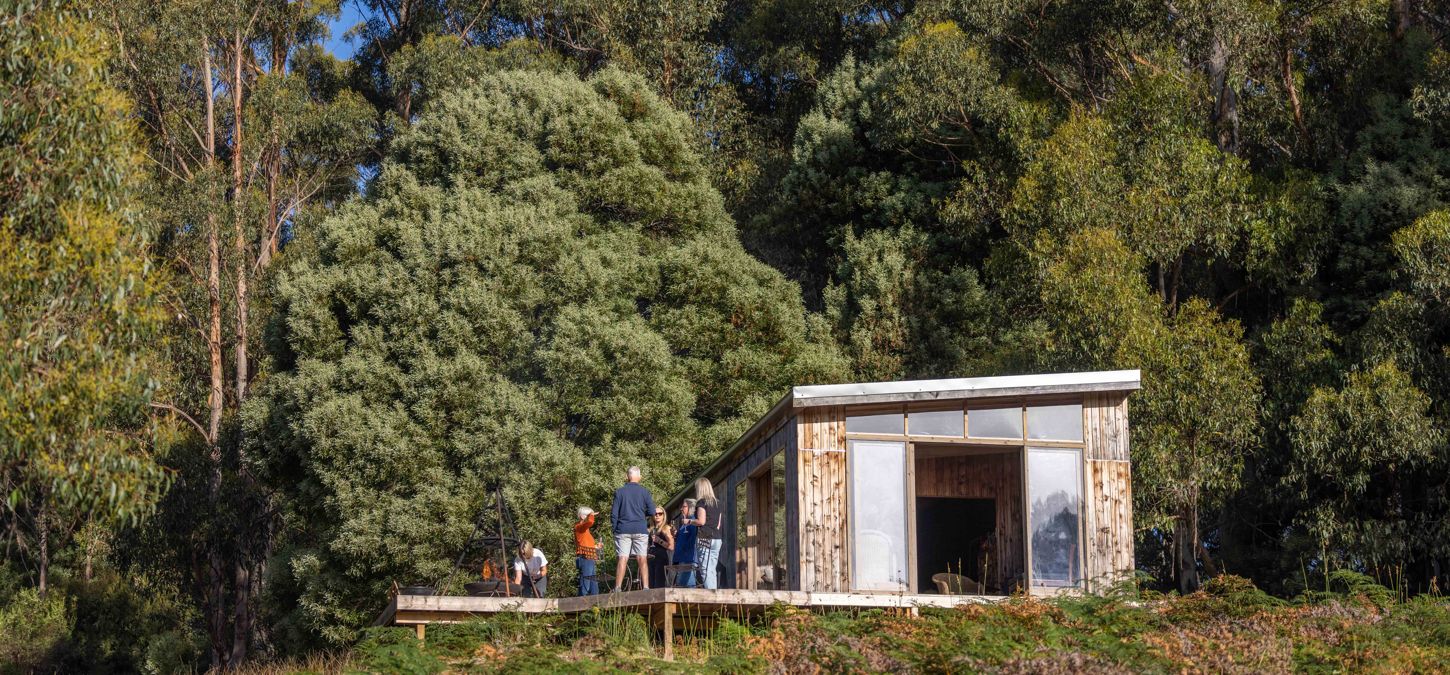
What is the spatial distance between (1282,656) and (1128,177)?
47.6ft

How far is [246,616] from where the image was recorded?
28844 millimetres

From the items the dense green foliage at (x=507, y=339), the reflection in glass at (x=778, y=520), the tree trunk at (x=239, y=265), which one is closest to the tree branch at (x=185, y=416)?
the tree trunk at (x=239, y=265)

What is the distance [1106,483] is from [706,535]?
4.07m

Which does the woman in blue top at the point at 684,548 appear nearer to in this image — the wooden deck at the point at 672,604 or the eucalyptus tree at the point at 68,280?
the wooden deck at the point at 672,604

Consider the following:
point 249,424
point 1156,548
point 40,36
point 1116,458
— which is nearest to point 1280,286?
point 1156,548

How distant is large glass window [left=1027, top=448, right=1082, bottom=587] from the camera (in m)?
14.8

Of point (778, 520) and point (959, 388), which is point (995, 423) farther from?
point (778, 520)

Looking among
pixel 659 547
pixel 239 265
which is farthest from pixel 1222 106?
pixel 239 265

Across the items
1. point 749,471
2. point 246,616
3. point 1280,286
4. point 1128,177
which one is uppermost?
point 1128,177

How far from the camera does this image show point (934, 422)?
14.7 m

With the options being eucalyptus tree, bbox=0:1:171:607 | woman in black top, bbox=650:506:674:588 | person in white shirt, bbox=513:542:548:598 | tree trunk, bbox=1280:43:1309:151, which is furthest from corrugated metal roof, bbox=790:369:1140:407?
tree trunk, bbox=1280:43:1309:151

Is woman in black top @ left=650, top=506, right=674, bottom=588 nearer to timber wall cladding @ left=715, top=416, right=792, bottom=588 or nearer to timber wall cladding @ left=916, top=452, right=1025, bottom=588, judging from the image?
timber wall cladding @ left=715, top=416, right=792, bottom=588

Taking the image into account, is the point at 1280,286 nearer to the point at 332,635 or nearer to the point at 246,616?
the point at 332,635

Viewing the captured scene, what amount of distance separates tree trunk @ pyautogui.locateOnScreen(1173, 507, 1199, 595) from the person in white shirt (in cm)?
993
